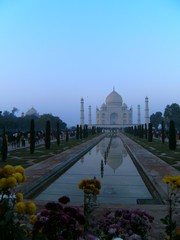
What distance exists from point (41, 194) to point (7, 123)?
3713cm

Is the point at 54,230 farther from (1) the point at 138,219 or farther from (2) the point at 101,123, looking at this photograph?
(2) the point at 101,123

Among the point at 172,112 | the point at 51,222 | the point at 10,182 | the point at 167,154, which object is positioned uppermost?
the point at 172,112

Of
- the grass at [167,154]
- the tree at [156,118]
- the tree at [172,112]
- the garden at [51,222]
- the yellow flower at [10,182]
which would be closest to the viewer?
the garden at [51,222]

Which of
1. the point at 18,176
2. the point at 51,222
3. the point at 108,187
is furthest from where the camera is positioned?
the point at 108,187

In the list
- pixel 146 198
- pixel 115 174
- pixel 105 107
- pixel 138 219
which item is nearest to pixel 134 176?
pixel 115 174

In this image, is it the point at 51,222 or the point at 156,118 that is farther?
the point at 156,118

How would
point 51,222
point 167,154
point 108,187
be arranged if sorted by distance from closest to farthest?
point 51,222
point 108,187
point 167,154

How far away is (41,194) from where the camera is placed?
16.6 feet

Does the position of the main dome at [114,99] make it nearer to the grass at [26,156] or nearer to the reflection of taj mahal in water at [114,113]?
the reflection of taj mahal in water at [114,113]

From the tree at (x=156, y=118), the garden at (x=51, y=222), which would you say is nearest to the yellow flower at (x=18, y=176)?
the garden at (x=51, y=222)

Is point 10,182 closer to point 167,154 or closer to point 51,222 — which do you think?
point 51,222

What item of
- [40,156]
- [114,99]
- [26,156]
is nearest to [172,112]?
[114,99]

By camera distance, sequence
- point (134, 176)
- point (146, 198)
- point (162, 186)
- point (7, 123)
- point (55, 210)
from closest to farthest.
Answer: point (55, 210), point (146, 198), point (162, 186), point (134, 176), point (7, 123)

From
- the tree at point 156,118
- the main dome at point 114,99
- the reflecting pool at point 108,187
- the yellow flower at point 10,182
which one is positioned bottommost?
the reflecting pool at point 108,187
